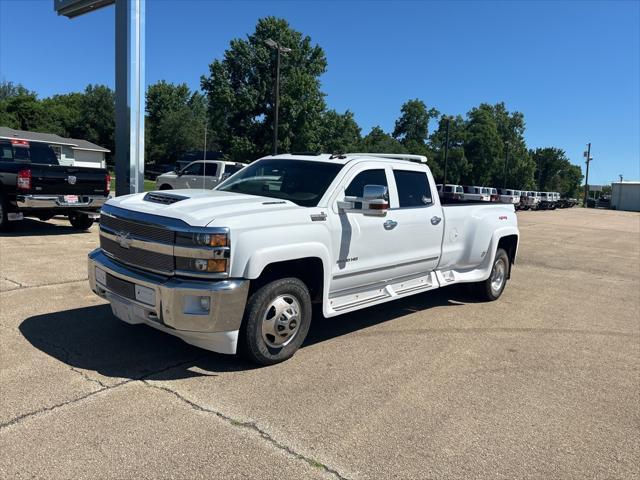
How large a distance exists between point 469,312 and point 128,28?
980 centimetres

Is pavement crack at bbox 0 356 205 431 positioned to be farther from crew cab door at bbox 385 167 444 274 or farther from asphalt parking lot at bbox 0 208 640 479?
crew cab door at bbox 385 167 444 274

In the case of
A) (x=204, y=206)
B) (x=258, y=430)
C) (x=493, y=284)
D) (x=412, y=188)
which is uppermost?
(x=412, y=188)

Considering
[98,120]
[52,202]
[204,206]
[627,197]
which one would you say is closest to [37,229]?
[52,202]

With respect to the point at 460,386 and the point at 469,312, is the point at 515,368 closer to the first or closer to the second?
the point at 460,386

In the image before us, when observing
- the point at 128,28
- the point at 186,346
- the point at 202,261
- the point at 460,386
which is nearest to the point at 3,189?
the point at 128,28

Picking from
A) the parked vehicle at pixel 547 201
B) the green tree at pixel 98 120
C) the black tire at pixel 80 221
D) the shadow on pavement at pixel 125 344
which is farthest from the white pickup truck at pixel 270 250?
the green tree at pixel 98 120

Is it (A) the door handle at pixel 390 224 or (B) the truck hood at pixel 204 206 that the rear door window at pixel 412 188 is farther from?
(B) the truck hood at pixel 204 206

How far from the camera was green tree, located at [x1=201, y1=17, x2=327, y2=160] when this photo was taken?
46.1m

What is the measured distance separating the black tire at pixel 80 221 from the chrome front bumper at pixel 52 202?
1.00 meters

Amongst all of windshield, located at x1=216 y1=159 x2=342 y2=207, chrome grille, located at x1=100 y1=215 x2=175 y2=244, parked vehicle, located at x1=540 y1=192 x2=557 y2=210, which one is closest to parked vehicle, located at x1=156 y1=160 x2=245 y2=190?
windshield, located at x1=216 y1=159 x2=342 y2=207

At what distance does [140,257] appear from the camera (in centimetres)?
430

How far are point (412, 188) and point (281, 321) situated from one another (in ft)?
8.10

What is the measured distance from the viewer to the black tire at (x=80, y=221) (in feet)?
40.0

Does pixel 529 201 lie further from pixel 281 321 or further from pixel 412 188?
pixel 281 321
